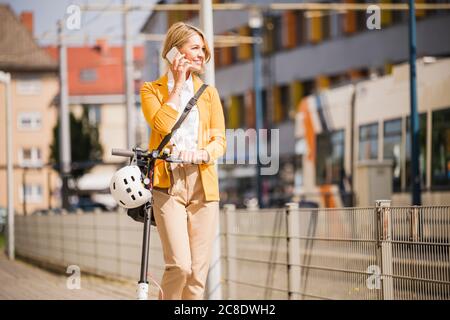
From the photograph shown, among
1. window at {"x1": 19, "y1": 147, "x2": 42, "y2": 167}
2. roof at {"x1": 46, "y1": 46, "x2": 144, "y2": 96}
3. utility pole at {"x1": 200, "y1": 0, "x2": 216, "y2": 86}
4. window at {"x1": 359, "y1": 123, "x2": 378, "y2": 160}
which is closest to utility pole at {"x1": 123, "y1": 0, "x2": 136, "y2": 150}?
window at {"x1": 359, "y1": 123, "x2": 378, "y2": 160}

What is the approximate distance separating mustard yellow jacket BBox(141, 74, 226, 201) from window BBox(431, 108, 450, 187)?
14774 mm

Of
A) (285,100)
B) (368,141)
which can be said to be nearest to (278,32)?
(285,100)

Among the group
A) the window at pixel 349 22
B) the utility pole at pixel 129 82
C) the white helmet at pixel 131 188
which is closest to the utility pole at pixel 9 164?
the utility pole at pixel 129 82

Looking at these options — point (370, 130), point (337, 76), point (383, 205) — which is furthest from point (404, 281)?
point (337, 76)

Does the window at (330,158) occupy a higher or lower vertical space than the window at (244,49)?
lower

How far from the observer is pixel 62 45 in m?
30.4

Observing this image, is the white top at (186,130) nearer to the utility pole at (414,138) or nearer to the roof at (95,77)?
the utility pole at (414,138)

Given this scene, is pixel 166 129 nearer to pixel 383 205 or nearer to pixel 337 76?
pixel 383 205

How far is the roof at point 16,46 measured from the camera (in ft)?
53.7

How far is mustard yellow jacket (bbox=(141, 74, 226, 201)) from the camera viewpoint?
656cm

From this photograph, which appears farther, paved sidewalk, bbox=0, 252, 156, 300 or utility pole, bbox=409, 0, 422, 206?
utility pole, bbox=409, 0, 422, 206

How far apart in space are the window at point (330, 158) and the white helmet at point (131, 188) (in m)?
20.5

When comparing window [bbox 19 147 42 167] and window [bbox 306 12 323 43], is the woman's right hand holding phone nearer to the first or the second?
window [bbox 306 12 323 43]
